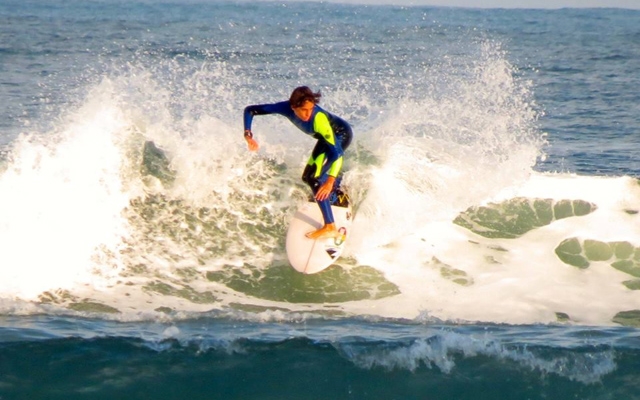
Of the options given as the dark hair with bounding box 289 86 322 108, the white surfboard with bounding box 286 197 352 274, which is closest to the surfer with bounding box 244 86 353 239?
the dark hair with bounding box 289 86 322 108

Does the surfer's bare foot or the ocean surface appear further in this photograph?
the surfer's bare foot

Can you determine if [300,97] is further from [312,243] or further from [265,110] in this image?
[312,243]

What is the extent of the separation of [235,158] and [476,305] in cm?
346

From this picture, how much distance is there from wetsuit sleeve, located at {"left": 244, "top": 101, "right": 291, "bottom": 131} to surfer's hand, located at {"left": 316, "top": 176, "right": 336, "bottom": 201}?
76 centimetres

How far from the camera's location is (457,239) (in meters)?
10.2

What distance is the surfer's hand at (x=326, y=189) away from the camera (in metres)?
8.53

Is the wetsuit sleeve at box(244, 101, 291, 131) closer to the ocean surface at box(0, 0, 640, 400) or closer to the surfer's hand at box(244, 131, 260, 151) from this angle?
the surfer's hand at box(244, 131, 260, 151)

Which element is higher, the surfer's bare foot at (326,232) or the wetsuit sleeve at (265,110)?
the wetsuit sleeve at (265,110)

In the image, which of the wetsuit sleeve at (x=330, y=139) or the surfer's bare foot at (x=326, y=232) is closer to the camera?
the wetsuit sleeve at (x=330, y=139)

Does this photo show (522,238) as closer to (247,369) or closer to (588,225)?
(588,225)

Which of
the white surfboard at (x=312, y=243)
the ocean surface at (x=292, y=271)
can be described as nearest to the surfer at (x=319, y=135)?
the white surfboard at (x=312, y=243)

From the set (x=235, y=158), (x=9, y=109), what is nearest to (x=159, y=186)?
(x=235, y=158)

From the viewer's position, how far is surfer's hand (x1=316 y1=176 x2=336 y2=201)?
28.0 feet

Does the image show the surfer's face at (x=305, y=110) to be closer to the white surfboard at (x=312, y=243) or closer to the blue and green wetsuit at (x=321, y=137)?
the blue and green wetsuit at (x=321, y=137)
